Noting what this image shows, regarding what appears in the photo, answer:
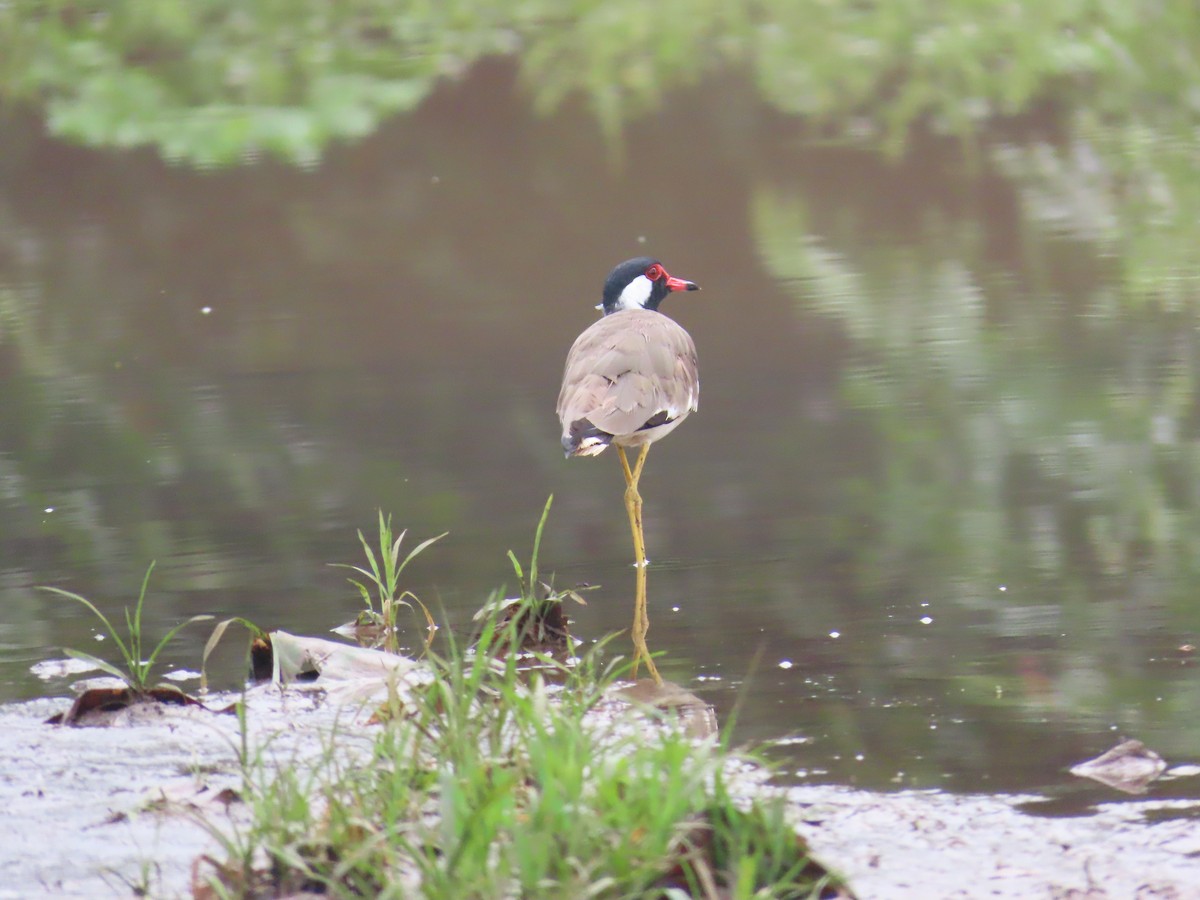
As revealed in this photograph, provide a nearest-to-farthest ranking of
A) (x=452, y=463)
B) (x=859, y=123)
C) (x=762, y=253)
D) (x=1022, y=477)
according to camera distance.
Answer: (x=1022, y=477), (x=452, y=463), (x=762, y=253), (x=859, y=123)

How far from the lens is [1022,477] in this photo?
6602 millimetres

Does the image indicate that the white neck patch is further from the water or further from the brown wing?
the brown wing

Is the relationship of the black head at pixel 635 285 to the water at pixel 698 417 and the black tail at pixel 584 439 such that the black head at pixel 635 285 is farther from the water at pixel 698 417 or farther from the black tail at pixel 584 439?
the black tail at pixel 584 439

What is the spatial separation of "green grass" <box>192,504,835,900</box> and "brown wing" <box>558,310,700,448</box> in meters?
2.56

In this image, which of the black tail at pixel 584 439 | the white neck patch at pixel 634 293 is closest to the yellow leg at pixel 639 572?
the black tail at pixel 584 439

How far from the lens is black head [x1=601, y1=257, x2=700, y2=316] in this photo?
24.9ft

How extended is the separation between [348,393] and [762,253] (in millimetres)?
3392

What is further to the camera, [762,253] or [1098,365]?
[762,253]

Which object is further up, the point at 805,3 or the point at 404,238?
the point at 805,3

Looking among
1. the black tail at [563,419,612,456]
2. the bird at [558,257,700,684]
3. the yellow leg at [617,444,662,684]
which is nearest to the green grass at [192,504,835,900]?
the yellow leg at [617,444,662,684]

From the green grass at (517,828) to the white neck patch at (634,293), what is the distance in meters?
4.11

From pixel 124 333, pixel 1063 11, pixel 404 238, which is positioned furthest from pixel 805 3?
pixel 124 333

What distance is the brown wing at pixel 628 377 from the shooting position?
6141mm

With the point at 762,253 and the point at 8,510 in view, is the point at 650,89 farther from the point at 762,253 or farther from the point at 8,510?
the point at 8,510
